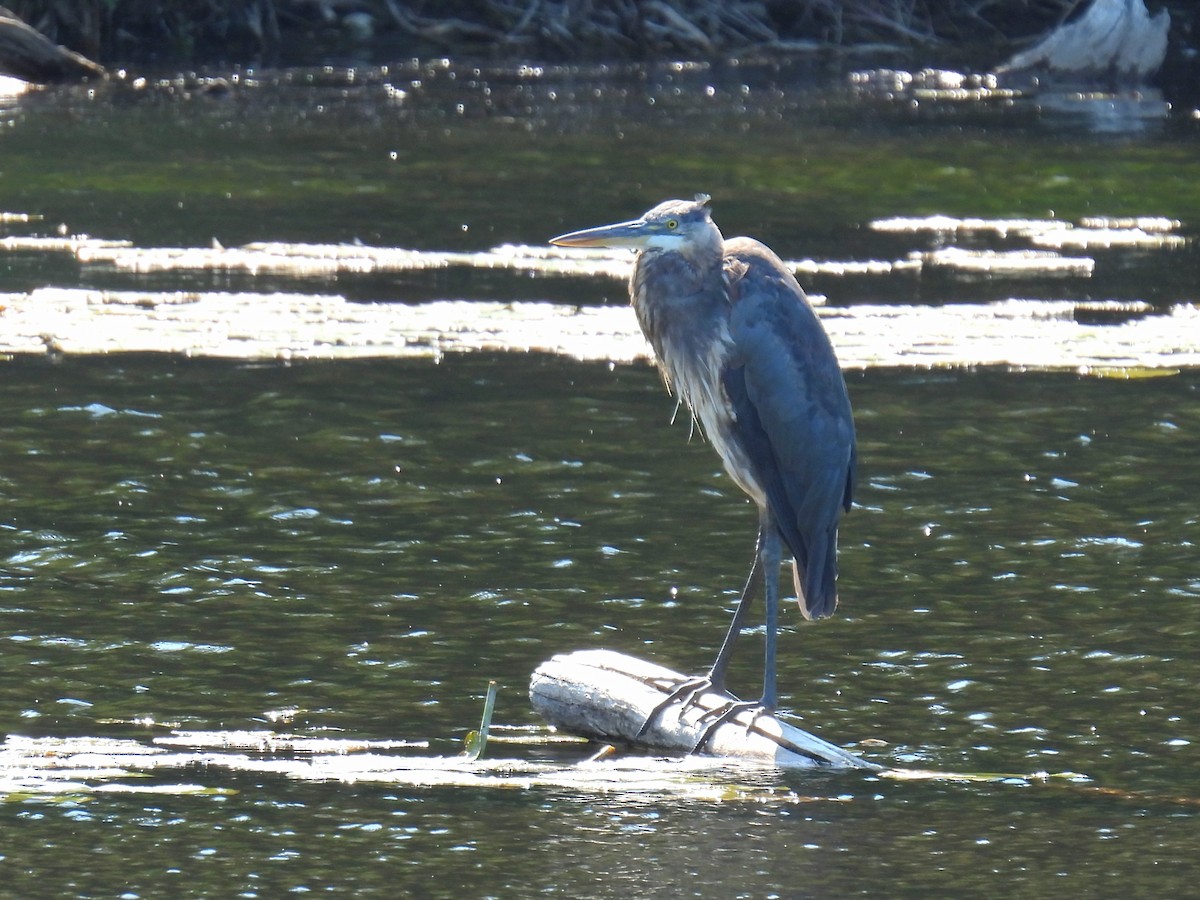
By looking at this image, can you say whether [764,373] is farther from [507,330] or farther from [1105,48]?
[1105,48]

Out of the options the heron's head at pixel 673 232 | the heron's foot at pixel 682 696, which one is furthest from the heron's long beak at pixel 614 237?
the heron's foot at pixel 682 696

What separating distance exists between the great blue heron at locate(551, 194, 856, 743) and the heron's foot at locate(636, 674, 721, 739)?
0.15 meters

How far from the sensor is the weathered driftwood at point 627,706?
275 inches

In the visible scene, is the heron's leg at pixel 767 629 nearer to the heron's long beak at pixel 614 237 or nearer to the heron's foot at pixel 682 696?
the heron's foot at pixel 682 696

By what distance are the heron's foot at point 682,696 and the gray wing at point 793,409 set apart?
1.53 feet

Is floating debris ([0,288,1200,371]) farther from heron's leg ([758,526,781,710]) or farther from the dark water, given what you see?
heron's leg ([758,526,781,710])

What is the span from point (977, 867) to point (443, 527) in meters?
4.46

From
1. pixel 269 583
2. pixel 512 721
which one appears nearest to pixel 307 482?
pixel 269 583

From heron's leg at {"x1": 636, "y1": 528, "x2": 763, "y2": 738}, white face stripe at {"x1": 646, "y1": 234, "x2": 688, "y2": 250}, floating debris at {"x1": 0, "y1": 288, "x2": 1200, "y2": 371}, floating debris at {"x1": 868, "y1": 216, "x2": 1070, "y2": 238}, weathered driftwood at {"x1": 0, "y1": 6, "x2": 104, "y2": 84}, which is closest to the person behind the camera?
heron's leg at {"x1": 636, "y1": 528, "x2": 763, "y2": 738}

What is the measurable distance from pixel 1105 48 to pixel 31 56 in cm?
1599

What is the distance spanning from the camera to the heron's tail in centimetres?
735

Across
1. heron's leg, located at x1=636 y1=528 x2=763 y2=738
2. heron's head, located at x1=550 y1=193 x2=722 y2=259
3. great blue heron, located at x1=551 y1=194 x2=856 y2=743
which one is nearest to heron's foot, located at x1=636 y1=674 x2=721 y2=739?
heron's leg, located at x1=636 y1=528 x2=763 y2=738

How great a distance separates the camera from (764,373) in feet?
24.2

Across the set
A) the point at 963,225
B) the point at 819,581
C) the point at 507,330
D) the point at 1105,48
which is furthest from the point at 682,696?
the point at 1105,48
